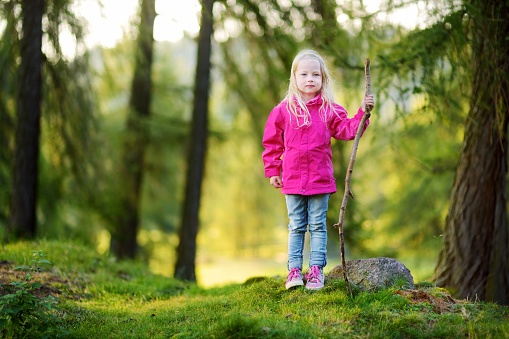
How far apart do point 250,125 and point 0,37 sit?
4601mm

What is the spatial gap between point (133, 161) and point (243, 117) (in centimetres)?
254

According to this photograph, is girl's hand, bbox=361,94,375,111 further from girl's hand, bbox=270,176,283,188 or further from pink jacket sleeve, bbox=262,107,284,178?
girl's hand, bbox=270,176,283,188

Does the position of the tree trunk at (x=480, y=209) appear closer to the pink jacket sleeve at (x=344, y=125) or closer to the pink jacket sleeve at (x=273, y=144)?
the pink jacket sleeve at (x=344, y=125)

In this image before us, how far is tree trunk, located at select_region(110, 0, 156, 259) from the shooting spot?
11.9 metres

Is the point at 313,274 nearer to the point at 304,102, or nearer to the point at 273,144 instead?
the point at 273,144

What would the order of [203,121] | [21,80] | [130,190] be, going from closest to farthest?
[21,80] → [203,121] → [130,190]

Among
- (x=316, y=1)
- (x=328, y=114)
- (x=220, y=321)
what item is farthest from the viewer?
(x=316, y=1)

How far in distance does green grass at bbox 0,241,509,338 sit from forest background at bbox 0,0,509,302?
7.03ft

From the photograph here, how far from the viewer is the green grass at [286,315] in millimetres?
4109

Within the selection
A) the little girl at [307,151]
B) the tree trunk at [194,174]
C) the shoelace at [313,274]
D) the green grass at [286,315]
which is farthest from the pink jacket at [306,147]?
the tree trunk at [194,174]

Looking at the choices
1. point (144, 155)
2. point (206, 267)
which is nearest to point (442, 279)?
point (144, 155)

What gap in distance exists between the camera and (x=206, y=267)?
33.7 metres

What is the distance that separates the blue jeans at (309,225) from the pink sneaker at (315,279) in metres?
0.05

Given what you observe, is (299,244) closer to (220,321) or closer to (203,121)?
(220,321)
